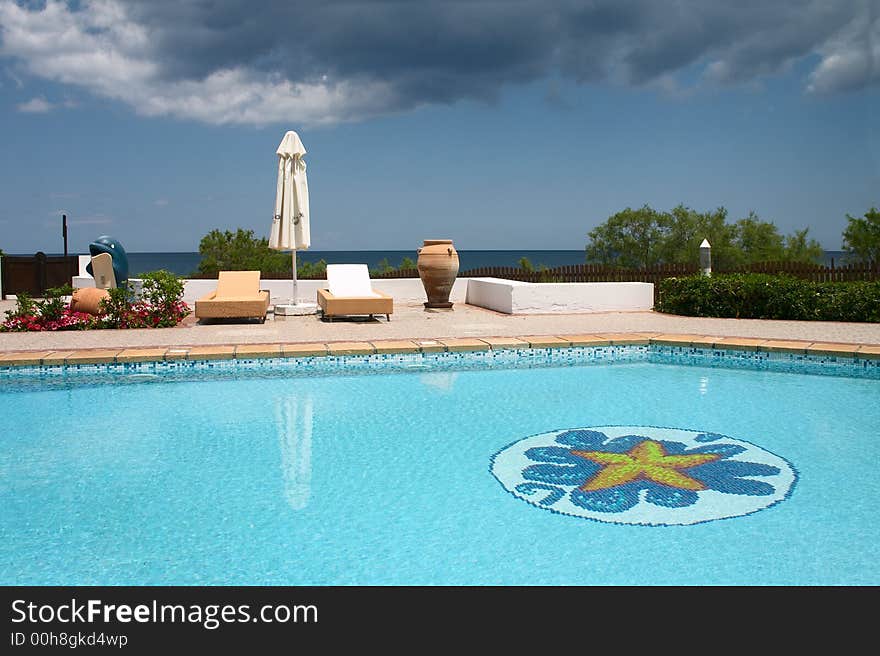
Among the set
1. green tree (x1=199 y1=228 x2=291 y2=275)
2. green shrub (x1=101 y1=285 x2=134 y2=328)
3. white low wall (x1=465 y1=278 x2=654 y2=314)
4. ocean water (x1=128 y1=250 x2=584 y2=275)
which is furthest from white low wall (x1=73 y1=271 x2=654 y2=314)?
ocean water (x1=128 y1=250 x2=584 y2=275)

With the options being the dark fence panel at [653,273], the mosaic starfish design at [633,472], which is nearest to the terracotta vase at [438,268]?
the dark fence panel at [653,273]

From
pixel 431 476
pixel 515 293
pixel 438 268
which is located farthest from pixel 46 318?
pixel 431 476

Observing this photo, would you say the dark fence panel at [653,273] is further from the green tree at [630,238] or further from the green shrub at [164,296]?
the green tree at [630,238]

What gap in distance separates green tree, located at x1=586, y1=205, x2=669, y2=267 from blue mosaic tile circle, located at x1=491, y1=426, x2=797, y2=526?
1231 inches

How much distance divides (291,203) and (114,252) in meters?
3.02

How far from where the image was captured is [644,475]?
4.67m

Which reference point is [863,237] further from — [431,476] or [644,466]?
[431,476]

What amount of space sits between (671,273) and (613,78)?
22.2 m

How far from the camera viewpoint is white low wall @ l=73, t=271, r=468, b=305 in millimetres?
14141

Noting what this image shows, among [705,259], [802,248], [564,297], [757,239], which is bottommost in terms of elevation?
[564,297]

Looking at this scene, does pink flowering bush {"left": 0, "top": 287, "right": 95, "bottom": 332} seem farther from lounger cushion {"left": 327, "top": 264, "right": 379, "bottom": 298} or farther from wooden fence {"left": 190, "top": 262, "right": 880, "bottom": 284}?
wooden fence {"left": 190, "top": 262, "right": 880, "bottom": 284}

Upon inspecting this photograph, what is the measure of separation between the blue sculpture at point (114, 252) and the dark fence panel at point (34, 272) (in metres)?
5.95
